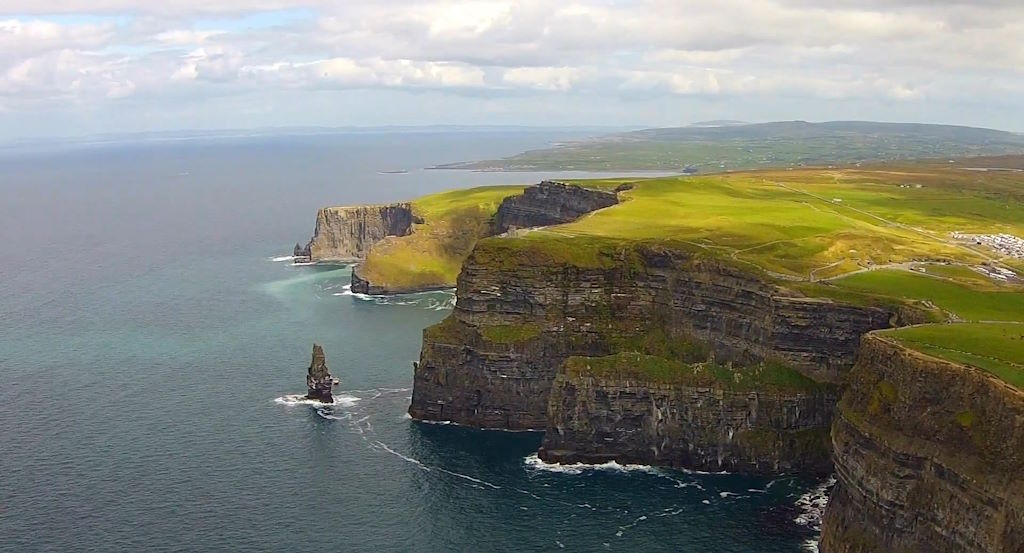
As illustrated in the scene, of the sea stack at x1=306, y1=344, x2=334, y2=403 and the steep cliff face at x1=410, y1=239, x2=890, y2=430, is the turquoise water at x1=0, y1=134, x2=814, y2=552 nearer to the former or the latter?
the sea stack at x1=306, y1=344, x2=334, y2=403

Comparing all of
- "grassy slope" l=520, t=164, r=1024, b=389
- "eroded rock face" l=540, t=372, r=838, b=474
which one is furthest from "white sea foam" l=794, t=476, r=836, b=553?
"grassy slope" l=520, t=164, r=1024, b=389

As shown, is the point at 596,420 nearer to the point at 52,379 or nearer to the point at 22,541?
the point at 22,541

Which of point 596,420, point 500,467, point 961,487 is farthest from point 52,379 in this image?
point 961,487

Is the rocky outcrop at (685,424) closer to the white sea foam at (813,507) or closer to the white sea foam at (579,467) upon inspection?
the white sea foam at (579,467)

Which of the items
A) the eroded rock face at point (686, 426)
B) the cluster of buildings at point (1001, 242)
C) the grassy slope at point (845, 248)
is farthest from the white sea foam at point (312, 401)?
the cluster of buildings at point (1001, 242)

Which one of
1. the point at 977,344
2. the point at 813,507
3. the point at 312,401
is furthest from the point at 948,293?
the point at 312,401
